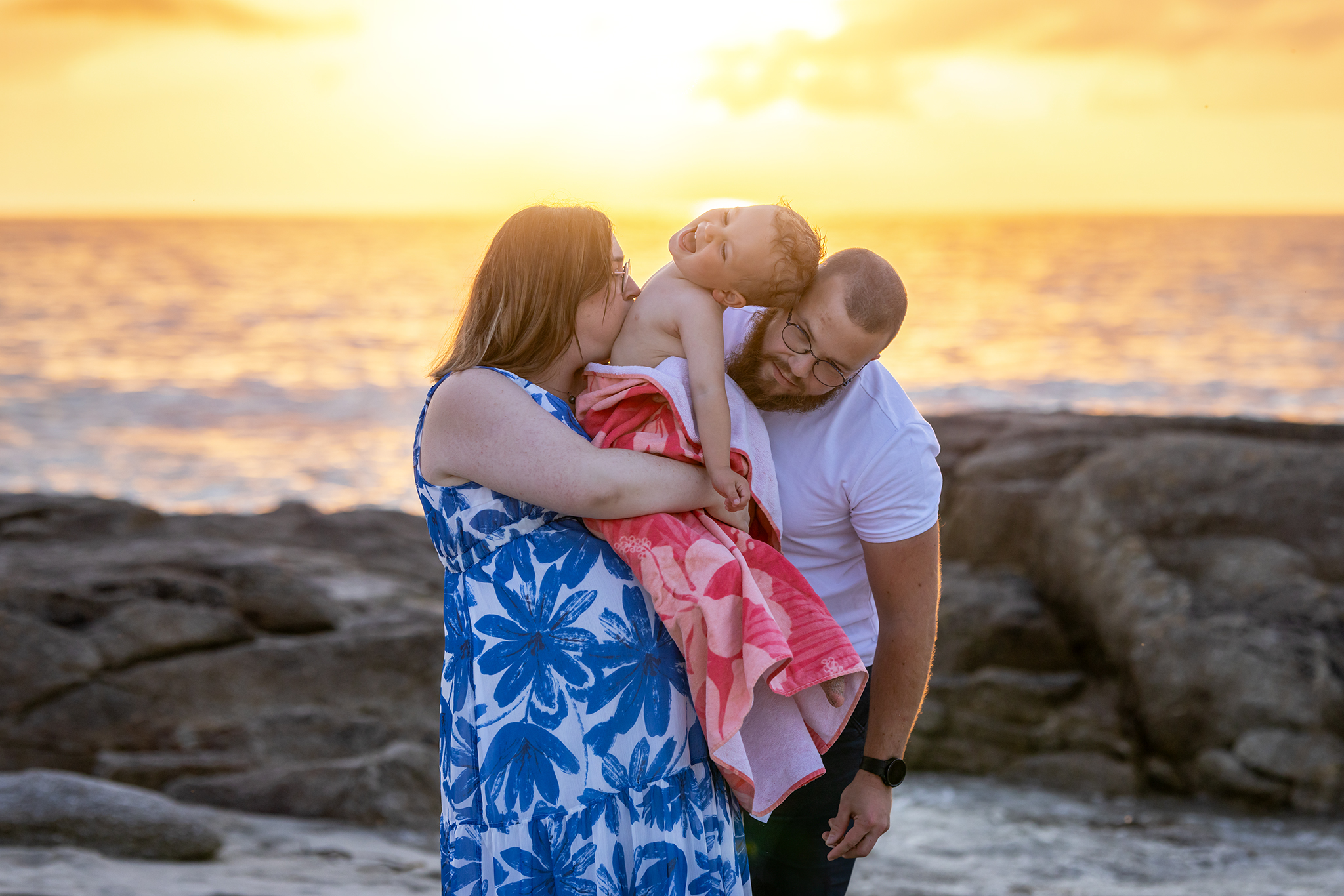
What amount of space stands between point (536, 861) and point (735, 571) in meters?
0.67

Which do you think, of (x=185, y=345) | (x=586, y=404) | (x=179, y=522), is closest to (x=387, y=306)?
(x=185, y=345)

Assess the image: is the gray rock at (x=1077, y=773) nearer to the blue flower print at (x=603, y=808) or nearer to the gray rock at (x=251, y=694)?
the gray rock at (x=251, y=694)

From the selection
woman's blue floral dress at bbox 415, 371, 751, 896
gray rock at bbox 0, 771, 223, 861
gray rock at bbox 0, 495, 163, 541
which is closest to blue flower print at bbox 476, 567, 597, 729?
woman's blue floral dress at bbox 415, 371, 751, 896

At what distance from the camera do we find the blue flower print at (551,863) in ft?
6.77

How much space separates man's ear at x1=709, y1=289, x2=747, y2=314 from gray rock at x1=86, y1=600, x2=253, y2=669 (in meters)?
4.00

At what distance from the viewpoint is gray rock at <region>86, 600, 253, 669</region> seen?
5230 mm

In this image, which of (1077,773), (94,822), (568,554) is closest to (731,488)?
(568,554)

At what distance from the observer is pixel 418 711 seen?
5363 mm

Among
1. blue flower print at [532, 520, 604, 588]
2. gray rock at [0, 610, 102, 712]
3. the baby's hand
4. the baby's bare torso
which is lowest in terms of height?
gray rock at [0, 610, 102, 712]

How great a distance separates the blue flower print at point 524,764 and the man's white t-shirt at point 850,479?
2.33ft

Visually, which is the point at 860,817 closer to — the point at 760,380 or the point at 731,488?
the point at 731,488

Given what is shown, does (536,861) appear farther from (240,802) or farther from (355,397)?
(355,397)

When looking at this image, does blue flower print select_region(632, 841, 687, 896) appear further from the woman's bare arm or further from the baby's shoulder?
the baby's shoulder

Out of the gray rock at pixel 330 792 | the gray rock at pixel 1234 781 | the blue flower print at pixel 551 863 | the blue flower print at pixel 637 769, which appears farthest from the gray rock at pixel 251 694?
the gray rock at pixel 1234 781
